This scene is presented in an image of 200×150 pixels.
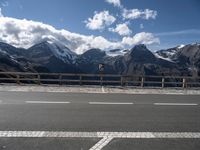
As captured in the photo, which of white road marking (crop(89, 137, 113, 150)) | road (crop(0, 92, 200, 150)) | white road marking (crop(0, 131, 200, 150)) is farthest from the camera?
white road marking (crop(0, 131, 200, 150))

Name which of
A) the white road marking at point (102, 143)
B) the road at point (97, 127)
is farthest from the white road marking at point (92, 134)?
the white road marking at point (102, 143)

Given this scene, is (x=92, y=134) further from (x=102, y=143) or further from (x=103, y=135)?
(x=102, y=143)

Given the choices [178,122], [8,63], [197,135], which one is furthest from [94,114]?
[8,63]

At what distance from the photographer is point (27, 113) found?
414 inches

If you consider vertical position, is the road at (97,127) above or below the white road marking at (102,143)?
above

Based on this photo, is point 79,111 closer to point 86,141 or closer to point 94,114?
point 94,114

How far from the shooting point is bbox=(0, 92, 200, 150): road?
7107 mm

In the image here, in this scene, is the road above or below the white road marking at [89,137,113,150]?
above

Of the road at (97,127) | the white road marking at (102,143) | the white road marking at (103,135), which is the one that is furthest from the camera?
the white road marking at (103,135)

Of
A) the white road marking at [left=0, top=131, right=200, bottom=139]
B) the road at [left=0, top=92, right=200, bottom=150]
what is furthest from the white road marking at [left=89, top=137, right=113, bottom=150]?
the white road marking at [left=0, top=131, right=200, bottom=139]

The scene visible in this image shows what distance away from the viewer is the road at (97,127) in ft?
23.3

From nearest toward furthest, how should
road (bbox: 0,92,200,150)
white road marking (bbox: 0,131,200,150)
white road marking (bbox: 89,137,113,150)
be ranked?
white road marking (bbox: 89,137,113,150) → road (bbox: 0,92,200,150) → white road marking (bbox: 0,131,200,150)

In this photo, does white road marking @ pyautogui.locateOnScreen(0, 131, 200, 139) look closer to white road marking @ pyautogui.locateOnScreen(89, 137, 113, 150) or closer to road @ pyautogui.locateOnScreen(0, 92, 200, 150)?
road @ pyautogui.locateOnScreen(0, 92, 200, 150)

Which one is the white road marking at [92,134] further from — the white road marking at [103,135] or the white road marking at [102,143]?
the white road marking at [102,143]
